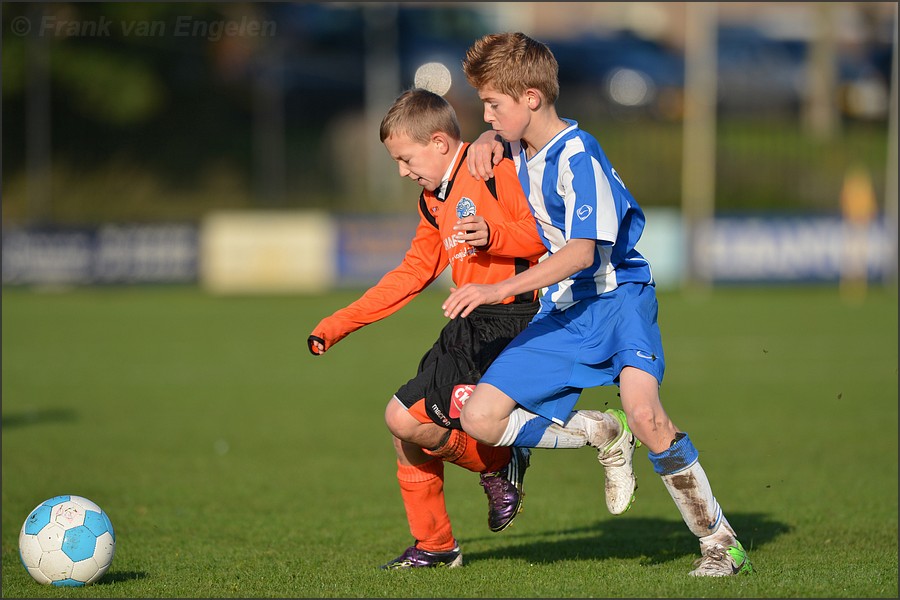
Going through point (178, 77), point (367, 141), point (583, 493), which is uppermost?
point (178, 77)

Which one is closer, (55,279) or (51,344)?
(51,344)

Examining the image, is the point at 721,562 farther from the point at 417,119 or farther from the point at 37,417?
the point at 37,417

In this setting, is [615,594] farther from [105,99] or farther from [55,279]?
[105,99]

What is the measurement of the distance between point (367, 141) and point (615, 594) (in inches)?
1156

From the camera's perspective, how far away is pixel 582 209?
443 centimetres

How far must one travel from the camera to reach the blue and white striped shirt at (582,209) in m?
4.43

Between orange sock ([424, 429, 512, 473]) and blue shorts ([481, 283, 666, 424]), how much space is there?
1.43 ft

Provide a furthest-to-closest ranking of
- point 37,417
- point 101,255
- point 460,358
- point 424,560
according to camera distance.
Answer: point 101,255 → point 37,417 → point 424,560 → point 460,358

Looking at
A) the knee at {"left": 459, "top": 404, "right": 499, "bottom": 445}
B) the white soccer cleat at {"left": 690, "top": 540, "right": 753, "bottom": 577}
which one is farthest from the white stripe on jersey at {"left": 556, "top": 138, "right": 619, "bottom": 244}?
the white soccer cleat at {"left": 690, "top": 540, "right": 753, "bottom": 577}

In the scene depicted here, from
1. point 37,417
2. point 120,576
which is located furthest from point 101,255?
point 120,576

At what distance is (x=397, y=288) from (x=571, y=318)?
34.4 inches

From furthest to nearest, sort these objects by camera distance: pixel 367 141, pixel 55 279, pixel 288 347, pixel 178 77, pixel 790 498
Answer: pixel 178 77 < pixel 367 141 < pixel 55 279 < pixel 288 347 < pixel 790 498


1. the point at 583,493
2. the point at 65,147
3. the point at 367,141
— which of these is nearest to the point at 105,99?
the point at 65,147

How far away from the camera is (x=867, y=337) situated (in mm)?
16156
